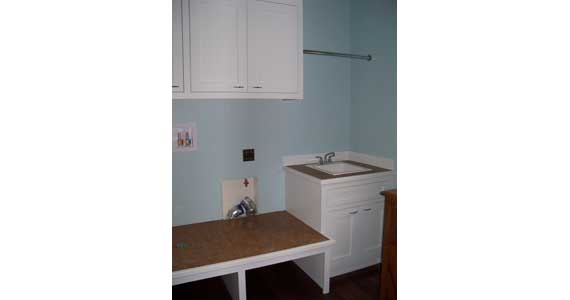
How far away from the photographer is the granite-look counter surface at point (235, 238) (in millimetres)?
2176

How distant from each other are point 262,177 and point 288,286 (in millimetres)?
876

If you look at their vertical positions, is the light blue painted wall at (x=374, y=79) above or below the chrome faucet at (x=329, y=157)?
above

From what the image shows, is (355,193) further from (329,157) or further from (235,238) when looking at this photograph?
(235,238)

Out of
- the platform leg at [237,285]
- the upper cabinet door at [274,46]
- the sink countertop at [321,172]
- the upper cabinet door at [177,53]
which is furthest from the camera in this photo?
the sink countertop at [321,172]

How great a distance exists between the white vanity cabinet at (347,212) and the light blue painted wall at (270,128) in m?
0.30

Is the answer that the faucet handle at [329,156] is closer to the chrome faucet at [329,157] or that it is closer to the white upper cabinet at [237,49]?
the chrome faucet at [329,157]

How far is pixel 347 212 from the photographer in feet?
8.86

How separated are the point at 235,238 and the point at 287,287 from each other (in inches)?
20.5

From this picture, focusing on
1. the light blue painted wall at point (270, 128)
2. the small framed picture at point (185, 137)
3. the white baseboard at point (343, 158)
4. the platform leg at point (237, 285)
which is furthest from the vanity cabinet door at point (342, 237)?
the small framed picture at point (185, 137)

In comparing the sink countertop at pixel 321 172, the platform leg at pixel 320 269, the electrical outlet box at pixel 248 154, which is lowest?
the platform leg at pixel 320 269

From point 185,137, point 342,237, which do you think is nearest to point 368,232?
point 342,237

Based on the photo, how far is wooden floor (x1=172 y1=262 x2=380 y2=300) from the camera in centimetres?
245

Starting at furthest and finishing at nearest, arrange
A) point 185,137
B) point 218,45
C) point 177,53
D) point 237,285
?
point 185,137 < point 218,45 < point 177,53 < point 237,285
